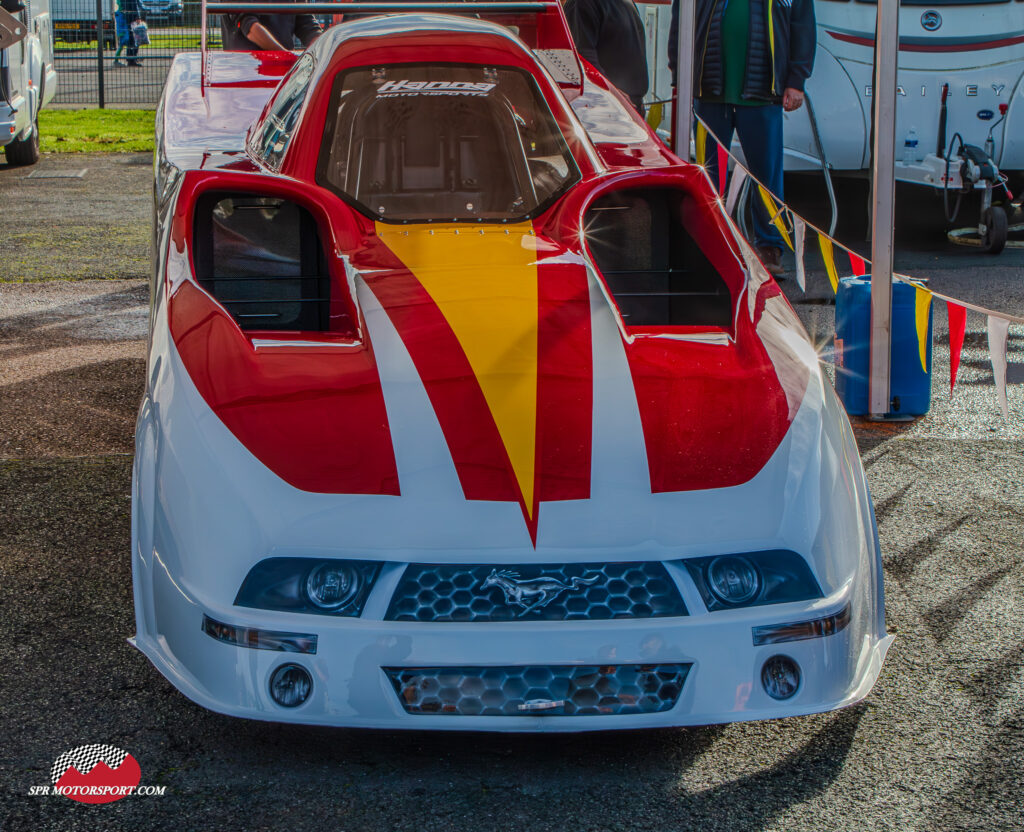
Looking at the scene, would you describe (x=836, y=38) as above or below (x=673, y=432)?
above

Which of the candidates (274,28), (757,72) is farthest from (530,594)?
(274,28)

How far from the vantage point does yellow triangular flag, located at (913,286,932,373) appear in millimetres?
5311

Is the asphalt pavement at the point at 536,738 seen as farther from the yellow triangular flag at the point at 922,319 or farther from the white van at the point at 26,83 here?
the white van at the point at 26,83

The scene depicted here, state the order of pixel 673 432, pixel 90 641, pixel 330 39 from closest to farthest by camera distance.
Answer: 1. pixel 673 432
2. pixel 90 641
3. pixel 330 39

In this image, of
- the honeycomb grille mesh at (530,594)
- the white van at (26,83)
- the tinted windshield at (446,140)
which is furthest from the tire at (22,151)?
the honeycomb grille mesh at (530,594)

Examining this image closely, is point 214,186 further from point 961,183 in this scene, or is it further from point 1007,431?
point 961,183

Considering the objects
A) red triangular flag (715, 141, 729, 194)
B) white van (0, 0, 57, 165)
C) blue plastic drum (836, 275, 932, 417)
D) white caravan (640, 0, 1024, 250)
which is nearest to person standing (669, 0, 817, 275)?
red triangular flag (715, 141, 729, 194)

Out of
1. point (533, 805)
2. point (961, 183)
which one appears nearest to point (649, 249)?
point (533, 805)

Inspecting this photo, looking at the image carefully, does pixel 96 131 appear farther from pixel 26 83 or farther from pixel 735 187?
pixel 735 187

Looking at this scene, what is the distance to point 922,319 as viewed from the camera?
5.33 m

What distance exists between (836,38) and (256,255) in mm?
6138

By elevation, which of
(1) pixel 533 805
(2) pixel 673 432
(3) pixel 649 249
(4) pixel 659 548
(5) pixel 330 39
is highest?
(5) pixel 330 39

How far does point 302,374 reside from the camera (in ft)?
9.42

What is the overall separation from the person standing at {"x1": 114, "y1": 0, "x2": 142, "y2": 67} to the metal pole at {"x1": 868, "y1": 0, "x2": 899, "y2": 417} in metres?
16.1
